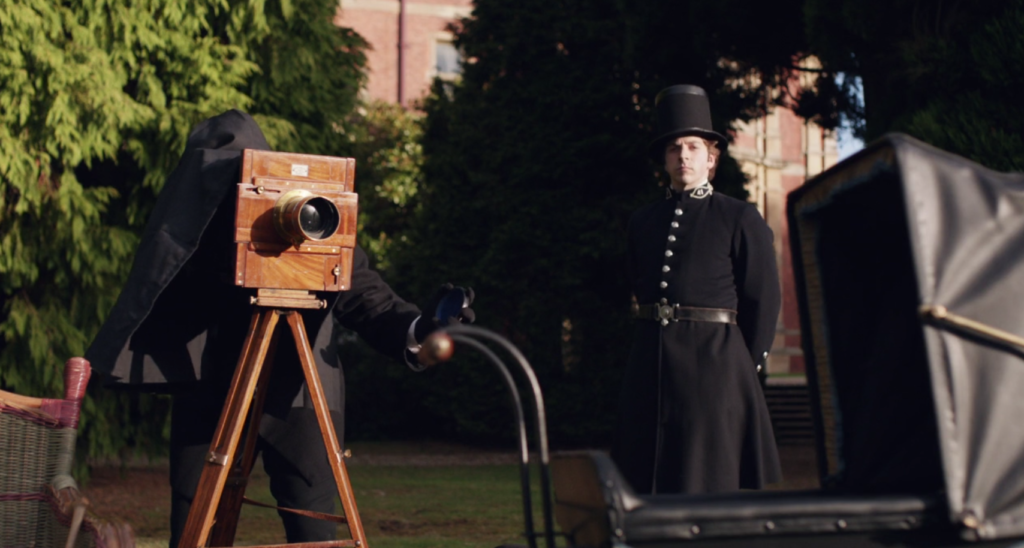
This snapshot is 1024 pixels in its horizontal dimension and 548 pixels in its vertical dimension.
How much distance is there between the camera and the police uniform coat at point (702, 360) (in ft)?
13.2

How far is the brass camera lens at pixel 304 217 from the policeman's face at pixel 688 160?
1482 mm

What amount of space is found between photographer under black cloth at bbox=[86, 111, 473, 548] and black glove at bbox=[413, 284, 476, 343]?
14 mm

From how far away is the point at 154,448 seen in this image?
9.58m

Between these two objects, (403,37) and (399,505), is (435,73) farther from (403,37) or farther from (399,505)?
(399,505)

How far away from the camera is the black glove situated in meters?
3.66

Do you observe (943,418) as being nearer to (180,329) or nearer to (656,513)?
(656,513)

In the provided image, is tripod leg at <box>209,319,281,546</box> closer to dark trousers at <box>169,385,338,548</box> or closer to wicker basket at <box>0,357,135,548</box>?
dark trousers at <box>169,385,338,548</box>

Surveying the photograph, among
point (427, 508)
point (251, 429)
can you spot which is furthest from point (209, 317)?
point (427, 508)

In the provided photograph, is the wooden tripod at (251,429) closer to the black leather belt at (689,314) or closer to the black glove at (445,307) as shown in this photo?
the black glove at (445,307)

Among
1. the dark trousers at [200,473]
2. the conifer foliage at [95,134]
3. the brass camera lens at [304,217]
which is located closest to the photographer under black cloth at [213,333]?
the dark trousers at [200,473]

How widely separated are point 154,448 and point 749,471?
268 inches

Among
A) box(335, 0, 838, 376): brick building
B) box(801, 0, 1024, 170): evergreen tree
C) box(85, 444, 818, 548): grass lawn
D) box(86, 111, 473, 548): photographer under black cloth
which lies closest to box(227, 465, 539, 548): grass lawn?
box(85, 444, 818, 548): grass lawn

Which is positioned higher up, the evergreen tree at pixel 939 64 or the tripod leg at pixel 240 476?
the evergreen tree at pixel 939 64

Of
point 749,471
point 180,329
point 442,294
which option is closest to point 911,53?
point 749,471
